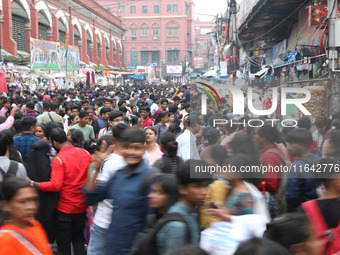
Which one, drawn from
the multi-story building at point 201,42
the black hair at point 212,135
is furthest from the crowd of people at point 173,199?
the multi-story building at point 201,42

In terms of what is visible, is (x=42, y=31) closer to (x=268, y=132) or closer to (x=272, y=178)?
(x=268, y=132)

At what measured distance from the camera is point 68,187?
450 cm

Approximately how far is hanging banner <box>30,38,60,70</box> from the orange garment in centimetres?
1629

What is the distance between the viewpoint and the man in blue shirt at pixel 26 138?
5895mm

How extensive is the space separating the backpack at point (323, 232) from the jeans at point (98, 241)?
1741mm

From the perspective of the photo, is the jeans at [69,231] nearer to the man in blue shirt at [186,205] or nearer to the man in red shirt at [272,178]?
the man in red shirt at [272,178]

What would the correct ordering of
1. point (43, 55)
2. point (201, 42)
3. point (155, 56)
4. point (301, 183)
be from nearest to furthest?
point (301, 183)
point (43, 55)
point (155, 56)
point (201, 42)

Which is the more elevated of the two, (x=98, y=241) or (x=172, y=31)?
(x=172, y=31)

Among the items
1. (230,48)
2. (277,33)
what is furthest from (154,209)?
(230,48)

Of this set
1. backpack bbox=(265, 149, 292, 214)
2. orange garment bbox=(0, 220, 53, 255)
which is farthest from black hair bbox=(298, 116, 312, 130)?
orange garment bbox=(0, 220, 53, 255)

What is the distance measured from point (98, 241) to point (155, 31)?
77586mm

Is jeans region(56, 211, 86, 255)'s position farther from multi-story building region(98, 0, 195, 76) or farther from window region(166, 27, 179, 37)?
window region(166, 27, 179, 37)

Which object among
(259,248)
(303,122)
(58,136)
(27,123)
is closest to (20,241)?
(259,248)

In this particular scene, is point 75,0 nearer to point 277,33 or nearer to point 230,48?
point 230,48
